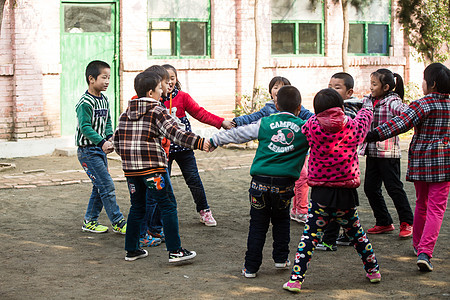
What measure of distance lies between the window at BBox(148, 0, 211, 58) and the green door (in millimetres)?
905

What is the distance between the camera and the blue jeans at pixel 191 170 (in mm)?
7301

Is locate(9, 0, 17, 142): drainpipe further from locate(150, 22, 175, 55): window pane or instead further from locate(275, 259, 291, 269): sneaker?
locate(275, 259, 291, 269): sneaker

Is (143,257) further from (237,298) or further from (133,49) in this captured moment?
(133,49)

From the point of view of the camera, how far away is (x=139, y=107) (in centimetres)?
587

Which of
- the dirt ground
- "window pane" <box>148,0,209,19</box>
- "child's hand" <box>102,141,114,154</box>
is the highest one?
"window pane" <box>148,0,209,19</box>

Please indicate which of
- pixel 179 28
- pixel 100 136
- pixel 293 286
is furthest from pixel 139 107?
pixel 179 28

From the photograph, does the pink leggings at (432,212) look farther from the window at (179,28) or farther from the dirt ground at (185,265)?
the window at (179,28)

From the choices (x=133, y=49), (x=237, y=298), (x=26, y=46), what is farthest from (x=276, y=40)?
(x=237, y=298)

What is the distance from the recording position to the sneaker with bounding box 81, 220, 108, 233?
7191mm

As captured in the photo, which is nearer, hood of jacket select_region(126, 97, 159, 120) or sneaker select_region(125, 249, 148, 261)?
hood of jacket select_region(126, 97, 159, 120)

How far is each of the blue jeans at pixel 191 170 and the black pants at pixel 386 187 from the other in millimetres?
1748

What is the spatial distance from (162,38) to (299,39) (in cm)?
352

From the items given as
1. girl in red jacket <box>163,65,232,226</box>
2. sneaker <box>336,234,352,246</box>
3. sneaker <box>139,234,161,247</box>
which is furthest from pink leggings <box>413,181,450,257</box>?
sneaker <box>139,234,161,247</box>

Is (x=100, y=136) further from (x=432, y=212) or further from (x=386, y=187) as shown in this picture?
(x=432, y=212)
